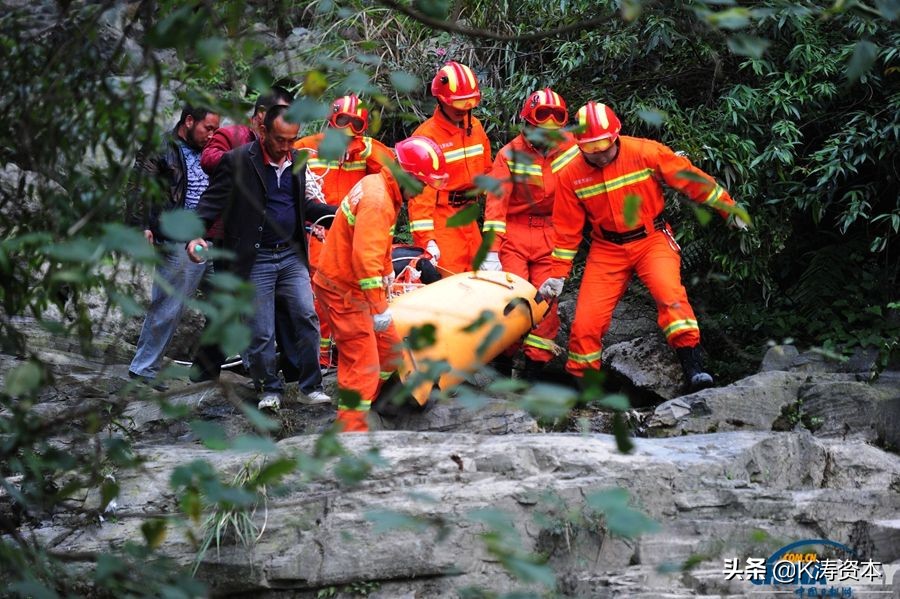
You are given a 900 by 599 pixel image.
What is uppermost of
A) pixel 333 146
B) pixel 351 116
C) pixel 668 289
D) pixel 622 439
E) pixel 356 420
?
pixel 333 146

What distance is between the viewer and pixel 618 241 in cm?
727

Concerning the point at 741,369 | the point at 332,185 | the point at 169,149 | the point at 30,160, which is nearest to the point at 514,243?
the point at 332,185

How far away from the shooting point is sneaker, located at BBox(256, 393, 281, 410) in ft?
21.1

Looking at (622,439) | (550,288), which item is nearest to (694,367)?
(550,288)

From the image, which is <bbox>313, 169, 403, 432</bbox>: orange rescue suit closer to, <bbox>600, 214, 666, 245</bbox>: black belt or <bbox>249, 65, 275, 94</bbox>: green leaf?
<bbox>600, 214, 666, 245</bbox>: black belt

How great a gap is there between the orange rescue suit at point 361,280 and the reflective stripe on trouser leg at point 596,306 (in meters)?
1.49

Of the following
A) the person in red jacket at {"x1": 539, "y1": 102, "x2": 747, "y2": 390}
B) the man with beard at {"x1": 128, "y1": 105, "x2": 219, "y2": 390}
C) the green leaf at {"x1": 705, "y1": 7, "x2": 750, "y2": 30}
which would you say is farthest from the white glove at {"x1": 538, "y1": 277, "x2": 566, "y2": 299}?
the green leaf at {"x1": 705, "y1": 7, "x2": 750, "y2": 30}

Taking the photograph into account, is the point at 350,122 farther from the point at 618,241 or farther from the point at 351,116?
the point at 618,241

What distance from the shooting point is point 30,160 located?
131 inches

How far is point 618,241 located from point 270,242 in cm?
223

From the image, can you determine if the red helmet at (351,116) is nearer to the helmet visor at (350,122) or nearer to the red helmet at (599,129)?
the helmet visor at (350,122)

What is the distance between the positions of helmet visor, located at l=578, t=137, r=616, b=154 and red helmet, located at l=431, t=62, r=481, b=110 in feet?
3.79

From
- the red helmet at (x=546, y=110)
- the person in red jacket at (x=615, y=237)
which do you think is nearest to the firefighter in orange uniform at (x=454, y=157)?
the red helmet at (x=546, y=110)

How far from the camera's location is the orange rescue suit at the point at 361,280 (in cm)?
595
